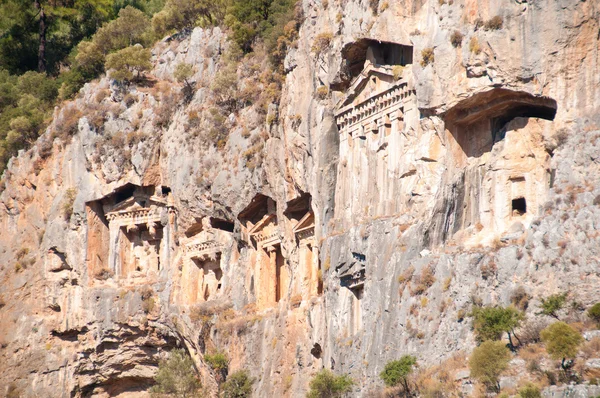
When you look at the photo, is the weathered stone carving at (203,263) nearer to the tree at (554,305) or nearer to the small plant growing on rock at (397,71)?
the small plant growing on rock at (397,71)

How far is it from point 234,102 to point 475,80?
18664 mm

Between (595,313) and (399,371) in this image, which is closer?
(595,313)

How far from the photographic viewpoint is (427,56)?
49.0 metres

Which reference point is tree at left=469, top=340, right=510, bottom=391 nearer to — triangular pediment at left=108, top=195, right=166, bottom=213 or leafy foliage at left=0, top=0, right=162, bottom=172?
triangular pediment at left=108, top=195, right=166, bottom=213

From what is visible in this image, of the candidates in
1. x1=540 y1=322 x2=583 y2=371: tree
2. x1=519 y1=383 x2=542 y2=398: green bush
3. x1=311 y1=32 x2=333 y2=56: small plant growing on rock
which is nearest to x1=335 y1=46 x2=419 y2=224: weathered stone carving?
x1=311 y1=32 x2=333 y2=56: small plant growing on rock

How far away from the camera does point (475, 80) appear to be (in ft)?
155

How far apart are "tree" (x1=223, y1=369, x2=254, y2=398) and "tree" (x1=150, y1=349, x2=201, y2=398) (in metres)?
5.40

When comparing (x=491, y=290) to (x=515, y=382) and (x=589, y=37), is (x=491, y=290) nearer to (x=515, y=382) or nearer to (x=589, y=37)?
(x=515, y=382)

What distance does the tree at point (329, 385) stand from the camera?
48.8 m

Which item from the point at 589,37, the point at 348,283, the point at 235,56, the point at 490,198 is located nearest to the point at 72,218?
→ the point at 235,56

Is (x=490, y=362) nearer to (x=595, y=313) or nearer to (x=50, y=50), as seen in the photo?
(x=595, y=313)

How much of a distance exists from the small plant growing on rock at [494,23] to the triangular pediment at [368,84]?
5.78 metres

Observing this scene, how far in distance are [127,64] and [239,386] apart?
19.8m

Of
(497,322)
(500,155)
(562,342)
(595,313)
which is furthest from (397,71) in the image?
(562,342)
